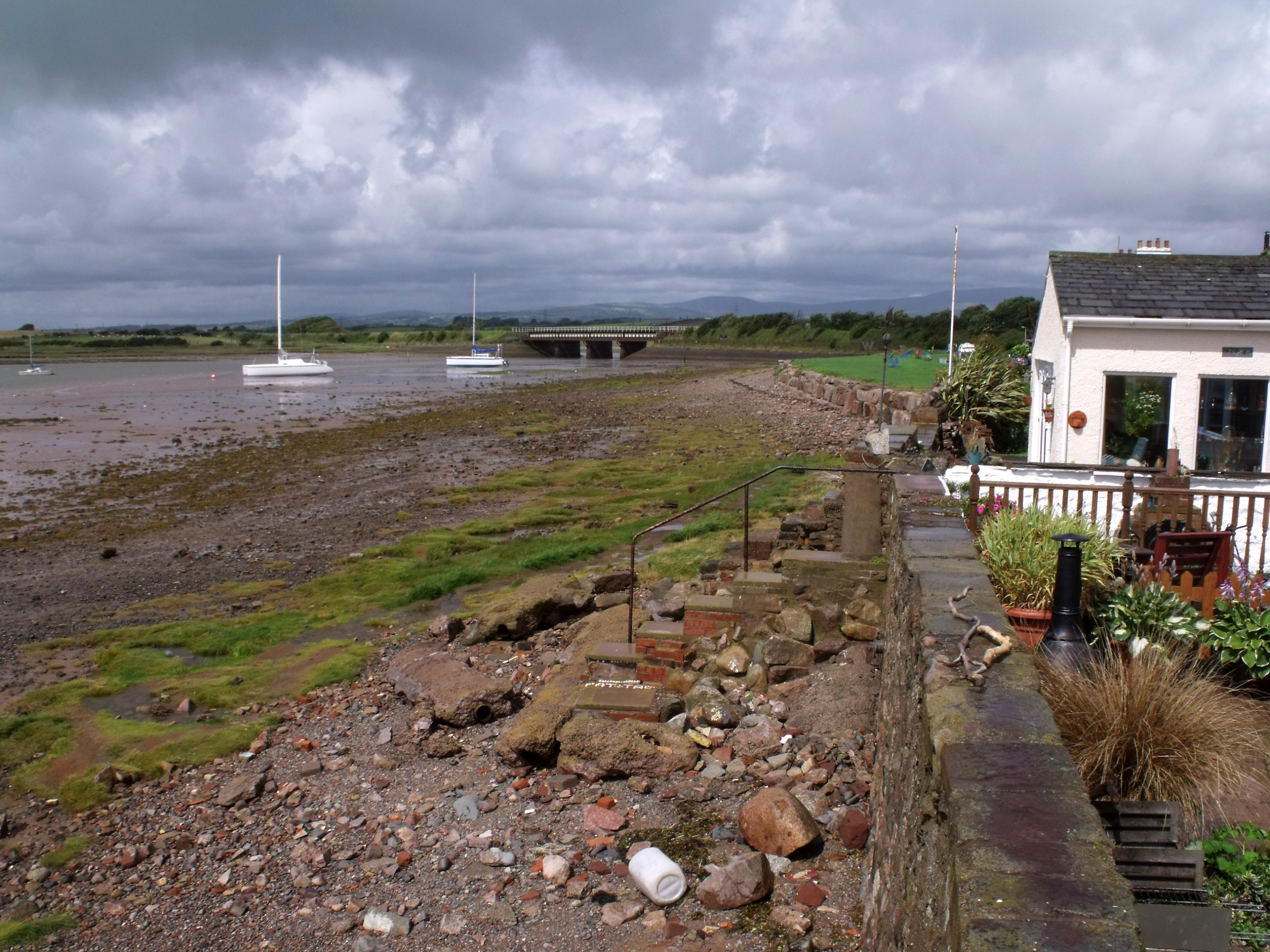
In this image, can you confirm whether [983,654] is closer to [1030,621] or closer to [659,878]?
[659,878]

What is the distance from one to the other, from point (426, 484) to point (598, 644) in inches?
567

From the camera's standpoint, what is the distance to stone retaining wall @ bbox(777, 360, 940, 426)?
19.8 metres

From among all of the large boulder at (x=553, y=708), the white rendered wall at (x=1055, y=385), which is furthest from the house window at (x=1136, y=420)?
the large boulder at (x=553, y=708)

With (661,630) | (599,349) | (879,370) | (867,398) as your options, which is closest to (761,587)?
(661,630)

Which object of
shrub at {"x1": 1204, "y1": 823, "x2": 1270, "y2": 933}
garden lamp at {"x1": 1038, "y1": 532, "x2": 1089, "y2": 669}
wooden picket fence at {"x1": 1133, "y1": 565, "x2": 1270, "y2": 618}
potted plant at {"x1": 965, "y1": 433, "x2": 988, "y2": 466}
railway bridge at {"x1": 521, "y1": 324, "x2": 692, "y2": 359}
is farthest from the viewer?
railway bridge at {"x1": 521, "y1": 324, "x2": 692, "y2": 359}

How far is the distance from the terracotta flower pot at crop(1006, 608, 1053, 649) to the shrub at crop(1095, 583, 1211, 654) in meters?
0.38

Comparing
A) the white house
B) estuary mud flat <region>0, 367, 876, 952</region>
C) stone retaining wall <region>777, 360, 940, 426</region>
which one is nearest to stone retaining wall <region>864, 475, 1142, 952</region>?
estuary mud flat <region>0, 367, 876, 952</region>

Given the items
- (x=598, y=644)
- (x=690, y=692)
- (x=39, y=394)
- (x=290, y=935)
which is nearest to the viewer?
(x=290, y=935)

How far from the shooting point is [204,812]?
7414 mm

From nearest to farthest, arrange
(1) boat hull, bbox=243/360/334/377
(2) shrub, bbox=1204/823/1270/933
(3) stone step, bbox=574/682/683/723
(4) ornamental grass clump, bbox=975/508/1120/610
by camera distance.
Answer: (2) shrub, bbox=1204/823/1270/933, (4) ornamental grass clump, bbox=975/508/1120/610, (3) stone step, bbox=574/682/683/723, (1) boat hull, bbox=243/360/334/377

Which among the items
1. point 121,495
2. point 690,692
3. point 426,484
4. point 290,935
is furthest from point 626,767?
point 121,495

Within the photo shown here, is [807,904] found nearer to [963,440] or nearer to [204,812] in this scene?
[204,812]

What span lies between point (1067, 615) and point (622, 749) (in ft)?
9.98

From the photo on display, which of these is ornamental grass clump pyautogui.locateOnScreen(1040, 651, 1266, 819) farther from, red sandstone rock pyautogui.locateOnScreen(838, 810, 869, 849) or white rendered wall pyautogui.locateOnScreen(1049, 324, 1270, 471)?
white rendered wall pyautogui.locateOnScreen(1049, 324, 1270, 471)
